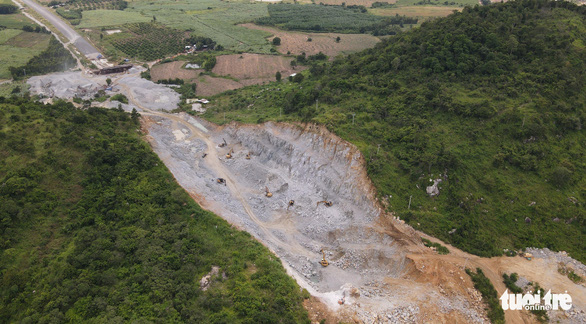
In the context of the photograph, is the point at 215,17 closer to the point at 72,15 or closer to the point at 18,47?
the point at 72,15

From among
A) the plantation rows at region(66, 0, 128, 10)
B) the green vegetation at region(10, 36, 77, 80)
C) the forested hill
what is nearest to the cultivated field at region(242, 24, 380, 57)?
the forested hill

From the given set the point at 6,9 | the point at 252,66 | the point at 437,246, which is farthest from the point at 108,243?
the point at 6,9

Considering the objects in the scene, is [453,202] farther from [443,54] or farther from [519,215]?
[443,54]

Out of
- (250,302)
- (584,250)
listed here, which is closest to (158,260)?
(250,302)

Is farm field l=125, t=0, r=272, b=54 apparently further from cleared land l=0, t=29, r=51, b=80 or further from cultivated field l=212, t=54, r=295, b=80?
cleared land l=0, t=29, r=51, b=80

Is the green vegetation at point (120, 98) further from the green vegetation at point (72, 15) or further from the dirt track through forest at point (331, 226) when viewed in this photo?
the green vegetation at point (72, 15)
